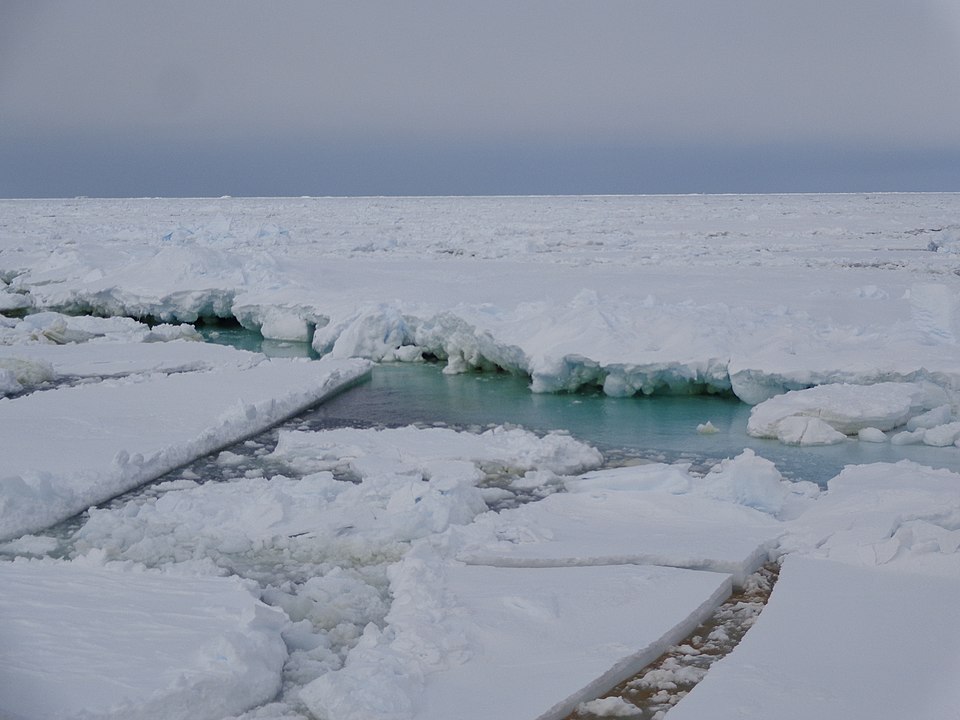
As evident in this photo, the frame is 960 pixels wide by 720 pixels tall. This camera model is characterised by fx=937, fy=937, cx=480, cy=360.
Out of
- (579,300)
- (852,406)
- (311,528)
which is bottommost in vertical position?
(311,528)

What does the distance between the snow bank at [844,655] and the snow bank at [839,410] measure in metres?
3.23

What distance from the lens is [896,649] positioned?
3.64m

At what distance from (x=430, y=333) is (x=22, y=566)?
7.07 m

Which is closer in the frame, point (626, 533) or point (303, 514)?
point (626, 533)

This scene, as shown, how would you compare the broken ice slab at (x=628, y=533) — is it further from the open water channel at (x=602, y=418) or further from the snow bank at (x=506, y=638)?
the open water channel at (x=602, y=418)

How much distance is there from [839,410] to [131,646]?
19.2 ft

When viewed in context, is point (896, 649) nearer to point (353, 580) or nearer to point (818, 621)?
point (818, 621)

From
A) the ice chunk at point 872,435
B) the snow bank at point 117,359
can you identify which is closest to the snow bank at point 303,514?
the ice chunk at point 872,435

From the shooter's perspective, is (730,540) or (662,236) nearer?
(730,540)

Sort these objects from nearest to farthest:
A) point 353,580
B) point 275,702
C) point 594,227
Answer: point 275,702
point 353,580
point 594,227

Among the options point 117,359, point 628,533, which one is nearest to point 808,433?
point 628,533

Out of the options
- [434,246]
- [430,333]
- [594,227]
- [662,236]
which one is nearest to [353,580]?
[430,333]

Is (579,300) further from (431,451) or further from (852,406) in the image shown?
(431,451)

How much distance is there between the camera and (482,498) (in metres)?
5.98
